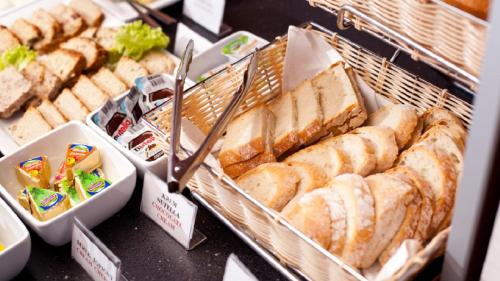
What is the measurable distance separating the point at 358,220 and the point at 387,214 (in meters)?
0.05

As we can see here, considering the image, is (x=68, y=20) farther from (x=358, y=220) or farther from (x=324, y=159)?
(x=358, y=220)

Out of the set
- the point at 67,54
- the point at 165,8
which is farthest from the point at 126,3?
the point at 67,54

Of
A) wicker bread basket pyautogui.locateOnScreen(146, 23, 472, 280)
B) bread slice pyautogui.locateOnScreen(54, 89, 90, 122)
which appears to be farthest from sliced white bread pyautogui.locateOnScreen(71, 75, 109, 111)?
wicker bread basket pyautogui.locateOnScreen(146, 23, 472, 280)

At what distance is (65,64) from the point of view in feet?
6.64

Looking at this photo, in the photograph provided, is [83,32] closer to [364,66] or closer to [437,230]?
[364,66]

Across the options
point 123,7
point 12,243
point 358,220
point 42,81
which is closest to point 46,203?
point 12,243

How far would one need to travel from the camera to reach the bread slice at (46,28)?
2191 mm

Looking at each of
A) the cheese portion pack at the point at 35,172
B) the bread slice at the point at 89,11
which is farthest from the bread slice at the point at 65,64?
the cheese portion pack at the point at 35,172

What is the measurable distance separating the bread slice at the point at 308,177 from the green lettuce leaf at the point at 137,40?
36.5 inches

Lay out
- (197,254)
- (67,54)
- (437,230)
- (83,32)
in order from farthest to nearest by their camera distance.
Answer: (83,32) → (67,54) → (197,254) → (437,230)

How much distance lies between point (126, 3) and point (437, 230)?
159 centimetres

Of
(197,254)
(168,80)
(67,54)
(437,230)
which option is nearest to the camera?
(437,230)

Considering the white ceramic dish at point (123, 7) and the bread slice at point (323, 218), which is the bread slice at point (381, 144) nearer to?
the bread slice at point (323, 218)

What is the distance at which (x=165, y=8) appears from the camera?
7.65 feet
